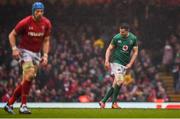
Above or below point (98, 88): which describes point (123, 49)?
above

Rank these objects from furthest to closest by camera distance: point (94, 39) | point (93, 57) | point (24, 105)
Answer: point (94, 39) → point (93, 57) → point (24, 105)

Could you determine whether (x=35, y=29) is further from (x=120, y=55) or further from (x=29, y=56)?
(x=120, y=55)

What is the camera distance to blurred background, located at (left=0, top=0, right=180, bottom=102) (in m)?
23.6

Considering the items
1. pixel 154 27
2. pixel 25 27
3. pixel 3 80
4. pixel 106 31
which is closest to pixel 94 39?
pixel 106 31

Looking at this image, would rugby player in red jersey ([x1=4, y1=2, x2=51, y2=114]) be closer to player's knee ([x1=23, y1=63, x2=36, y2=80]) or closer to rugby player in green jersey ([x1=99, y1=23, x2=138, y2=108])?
player's knee ([x1=23, y1=63, x2=36, y2=80])

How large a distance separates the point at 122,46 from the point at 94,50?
10.1 meters

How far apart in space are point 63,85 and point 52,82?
1.42 ft

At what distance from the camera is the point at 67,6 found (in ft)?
90.0

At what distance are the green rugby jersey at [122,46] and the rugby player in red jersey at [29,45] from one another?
2773 mm

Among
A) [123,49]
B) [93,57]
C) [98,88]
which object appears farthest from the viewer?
[93,57]

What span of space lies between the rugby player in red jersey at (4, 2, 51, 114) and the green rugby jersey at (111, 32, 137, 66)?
2.77 meters

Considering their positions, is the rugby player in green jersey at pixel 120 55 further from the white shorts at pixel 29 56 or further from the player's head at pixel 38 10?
the player's head at pixel 38 10

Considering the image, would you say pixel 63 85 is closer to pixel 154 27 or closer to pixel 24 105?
pixel 154 27

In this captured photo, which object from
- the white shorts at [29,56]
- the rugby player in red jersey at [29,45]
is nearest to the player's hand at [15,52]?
the rugby player in red jersey at [29,45]
